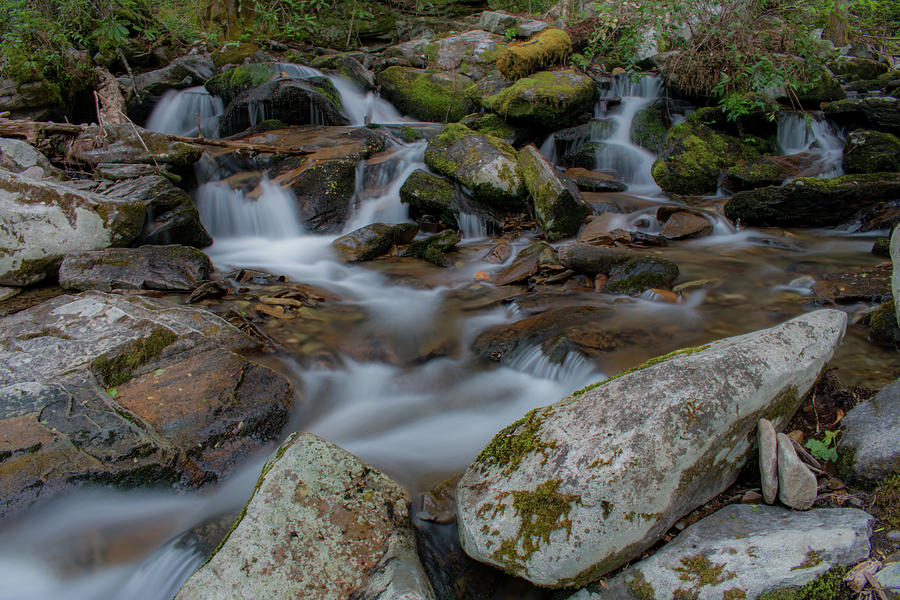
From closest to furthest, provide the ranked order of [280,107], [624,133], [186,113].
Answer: [280,107] < [624,133] < [186,113]

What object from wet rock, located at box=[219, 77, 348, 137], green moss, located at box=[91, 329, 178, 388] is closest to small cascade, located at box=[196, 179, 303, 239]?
wet rock, located at box=[219, 77, 348, 137]

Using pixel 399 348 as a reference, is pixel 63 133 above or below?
above

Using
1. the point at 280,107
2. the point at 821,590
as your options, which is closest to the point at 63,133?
the point at 280,107

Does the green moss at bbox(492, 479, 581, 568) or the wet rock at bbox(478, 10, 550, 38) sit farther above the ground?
the wet rock at bbox(478, 10, 550, 38)

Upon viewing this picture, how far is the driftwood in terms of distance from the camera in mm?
7566

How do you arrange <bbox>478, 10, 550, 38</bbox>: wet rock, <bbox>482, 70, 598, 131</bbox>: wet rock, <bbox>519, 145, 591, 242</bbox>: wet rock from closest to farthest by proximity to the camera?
<bbox>519, 145, 591, 242</bbox>: wet rock → <bbox>482, 70, 598, 131</bbox>: wet rock → <bbox>478, 10, 550, 38</bbox>: wet rock

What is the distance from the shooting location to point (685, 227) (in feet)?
23.3

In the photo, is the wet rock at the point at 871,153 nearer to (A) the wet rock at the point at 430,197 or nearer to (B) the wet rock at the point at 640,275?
(B) the wet rock at the point at 640,275

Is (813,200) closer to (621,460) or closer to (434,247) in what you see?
(434,247)

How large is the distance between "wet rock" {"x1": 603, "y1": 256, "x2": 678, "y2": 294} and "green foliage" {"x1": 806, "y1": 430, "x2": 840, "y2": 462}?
2826mm

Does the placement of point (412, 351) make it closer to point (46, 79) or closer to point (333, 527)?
point (333, 527)

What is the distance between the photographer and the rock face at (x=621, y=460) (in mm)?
2055

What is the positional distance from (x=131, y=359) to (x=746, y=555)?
3.75 metres

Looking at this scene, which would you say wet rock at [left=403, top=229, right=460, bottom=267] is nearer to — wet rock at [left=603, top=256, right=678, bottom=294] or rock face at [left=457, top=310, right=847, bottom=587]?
wet rock at [left=603, top=256, right=678, bottom=294]
